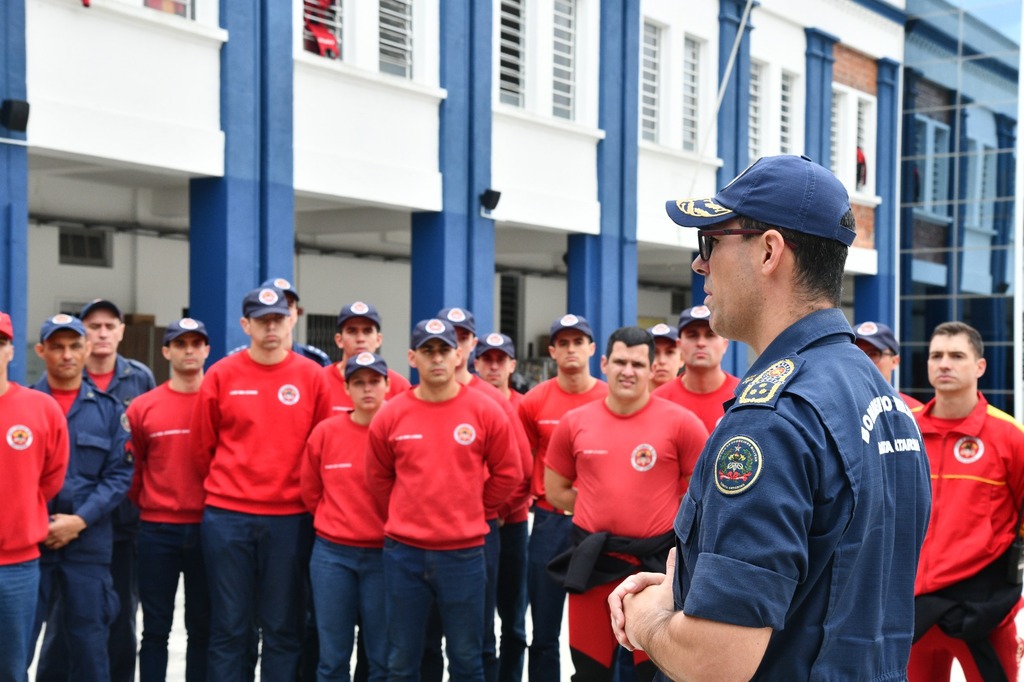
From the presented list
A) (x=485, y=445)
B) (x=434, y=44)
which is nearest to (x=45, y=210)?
(x=434, y=44)

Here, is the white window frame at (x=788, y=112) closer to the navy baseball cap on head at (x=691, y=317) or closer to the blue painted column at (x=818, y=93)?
the blue painted column at (x=818, y=93)

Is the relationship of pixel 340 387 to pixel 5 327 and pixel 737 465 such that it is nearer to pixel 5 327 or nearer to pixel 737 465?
pixel 5 327

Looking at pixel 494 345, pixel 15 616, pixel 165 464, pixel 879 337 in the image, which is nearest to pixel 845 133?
pixel 494 345

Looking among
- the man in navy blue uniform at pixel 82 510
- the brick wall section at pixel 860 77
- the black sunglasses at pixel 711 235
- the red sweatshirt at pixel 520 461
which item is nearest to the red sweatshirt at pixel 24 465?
the man in navy blue uniform at pixel 82 510

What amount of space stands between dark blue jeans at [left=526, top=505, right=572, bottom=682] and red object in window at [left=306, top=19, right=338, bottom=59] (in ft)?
23.8

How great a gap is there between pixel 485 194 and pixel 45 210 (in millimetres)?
5624

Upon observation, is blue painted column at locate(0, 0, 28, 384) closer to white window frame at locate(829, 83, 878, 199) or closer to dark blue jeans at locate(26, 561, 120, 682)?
dark blue jeans at locate(26, 561, 120, 682)

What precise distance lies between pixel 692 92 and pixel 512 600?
12.5 metres

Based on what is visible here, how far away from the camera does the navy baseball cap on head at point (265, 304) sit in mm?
6684

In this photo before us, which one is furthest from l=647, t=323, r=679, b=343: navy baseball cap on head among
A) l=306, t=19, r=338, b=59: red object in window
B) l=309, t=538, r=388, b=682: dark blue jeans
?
l=306, t=19, r=338, b=59: red object in window

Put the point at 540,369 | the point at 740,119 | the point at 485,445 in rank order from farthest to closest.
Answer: the point at 540,369
the point at 740,119
the point at 485,445

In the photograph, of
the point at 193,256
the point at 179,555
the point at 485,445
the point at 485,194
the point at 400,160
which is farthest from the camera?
the point at 485,194

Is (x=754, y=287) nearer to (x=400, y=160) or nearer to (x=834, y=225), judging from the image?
(x=834, y=225)

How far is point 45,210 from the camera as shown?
14.8 metres
